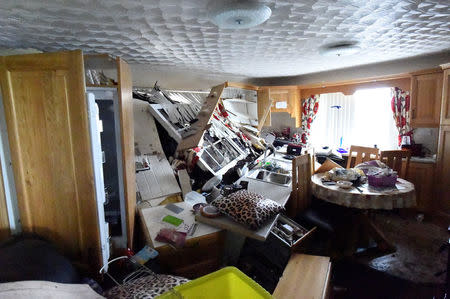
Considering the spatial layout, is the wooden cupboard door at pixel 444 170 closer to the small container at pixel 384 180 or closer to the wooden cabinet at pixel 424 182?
the wooden cabinet at pixel 424 182

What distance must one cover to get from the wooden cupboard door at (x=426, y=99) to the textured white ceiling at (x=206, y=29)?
1.41 ft

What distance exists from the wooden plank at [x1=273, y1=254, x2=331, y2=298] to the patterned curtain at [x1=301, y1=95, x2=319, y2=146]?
345cm

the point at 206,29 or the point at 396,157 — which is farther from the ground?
the point at 206,29

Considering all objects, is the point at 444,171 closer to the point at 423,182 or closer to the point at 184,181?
the point at 423,182

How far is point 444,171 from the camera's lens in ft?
10.3

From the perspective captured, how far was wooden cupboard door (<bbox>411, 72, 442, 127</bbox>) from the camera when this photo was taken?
3.30m

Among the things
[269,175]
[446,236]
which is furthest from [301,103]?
[446,236]

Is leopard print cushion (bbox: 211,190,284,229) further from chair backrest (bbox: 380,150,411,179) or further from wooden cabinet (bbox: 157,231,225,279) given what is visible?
chair backrest (bbox: 380,150,411,179)

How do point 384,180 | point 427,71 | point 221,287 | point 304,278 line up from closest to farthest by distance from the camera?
point 221,287, point 304,278, point 384,180, point 427,71

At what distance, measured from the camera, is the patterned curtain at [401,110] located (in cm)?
379

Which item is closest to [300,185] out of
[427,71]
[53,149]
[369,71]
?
[53,149]

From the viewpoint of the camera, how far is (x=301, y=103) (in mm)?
5176

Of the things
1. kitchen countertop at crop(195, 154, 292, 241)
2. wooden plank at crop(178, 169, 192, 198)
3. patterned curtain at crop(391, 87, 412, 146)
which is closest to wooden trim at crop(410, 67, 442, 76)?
patterned curtain at crop(391, 87, 412, 146)

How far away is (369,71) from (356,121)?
0.95 metres
